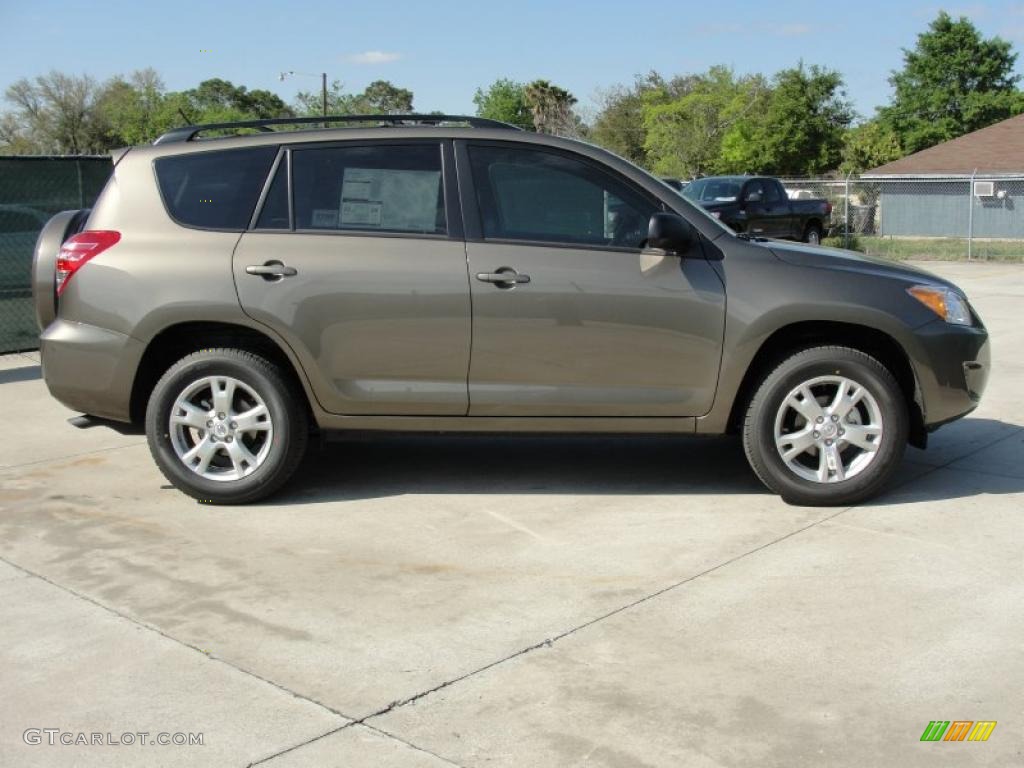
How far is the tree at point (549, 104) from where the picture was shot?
69.2m

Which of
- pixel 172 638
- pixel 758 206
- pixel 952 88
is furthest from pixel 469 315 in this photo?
pixel 952 88

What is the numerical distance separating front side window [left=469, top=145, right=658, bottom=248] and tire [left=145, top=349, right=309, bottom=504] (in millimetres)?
1338

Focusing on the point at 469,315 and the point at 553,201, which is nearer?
the point at 469,315

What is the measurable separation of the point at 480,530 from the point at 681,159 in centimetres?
5060

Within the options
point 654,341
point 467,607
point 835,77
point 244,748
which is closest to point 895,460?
point 654,341

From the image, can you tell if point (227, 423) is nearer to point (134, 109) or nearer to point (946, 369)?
point (946, 369)

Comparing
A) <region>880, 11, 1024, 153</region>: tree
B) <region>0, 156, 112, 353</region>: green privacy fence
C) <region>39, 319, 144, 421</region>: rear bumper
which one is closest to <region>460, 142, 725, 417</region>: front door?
<region>39, 319, 144, 421</region>: rear bumper

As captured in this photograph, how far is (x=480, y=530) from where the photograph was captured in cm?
555

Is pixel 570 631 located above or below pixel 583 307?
below

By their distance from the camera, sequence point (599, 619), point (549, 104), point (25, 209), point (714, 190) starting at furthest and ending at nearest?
point (549, 104), point (714, 190), point (25, 209), point (599, 619)

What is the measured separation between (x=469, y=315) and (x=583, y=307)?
560mm

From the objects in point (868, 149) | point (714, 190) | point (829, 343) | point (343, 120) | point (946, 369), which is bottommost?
point (946, 369)

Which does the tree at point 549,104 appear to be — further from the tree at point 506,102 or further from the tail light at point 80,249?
the tail light at point 80,249

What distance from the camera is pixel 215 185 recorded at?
6012 mm
